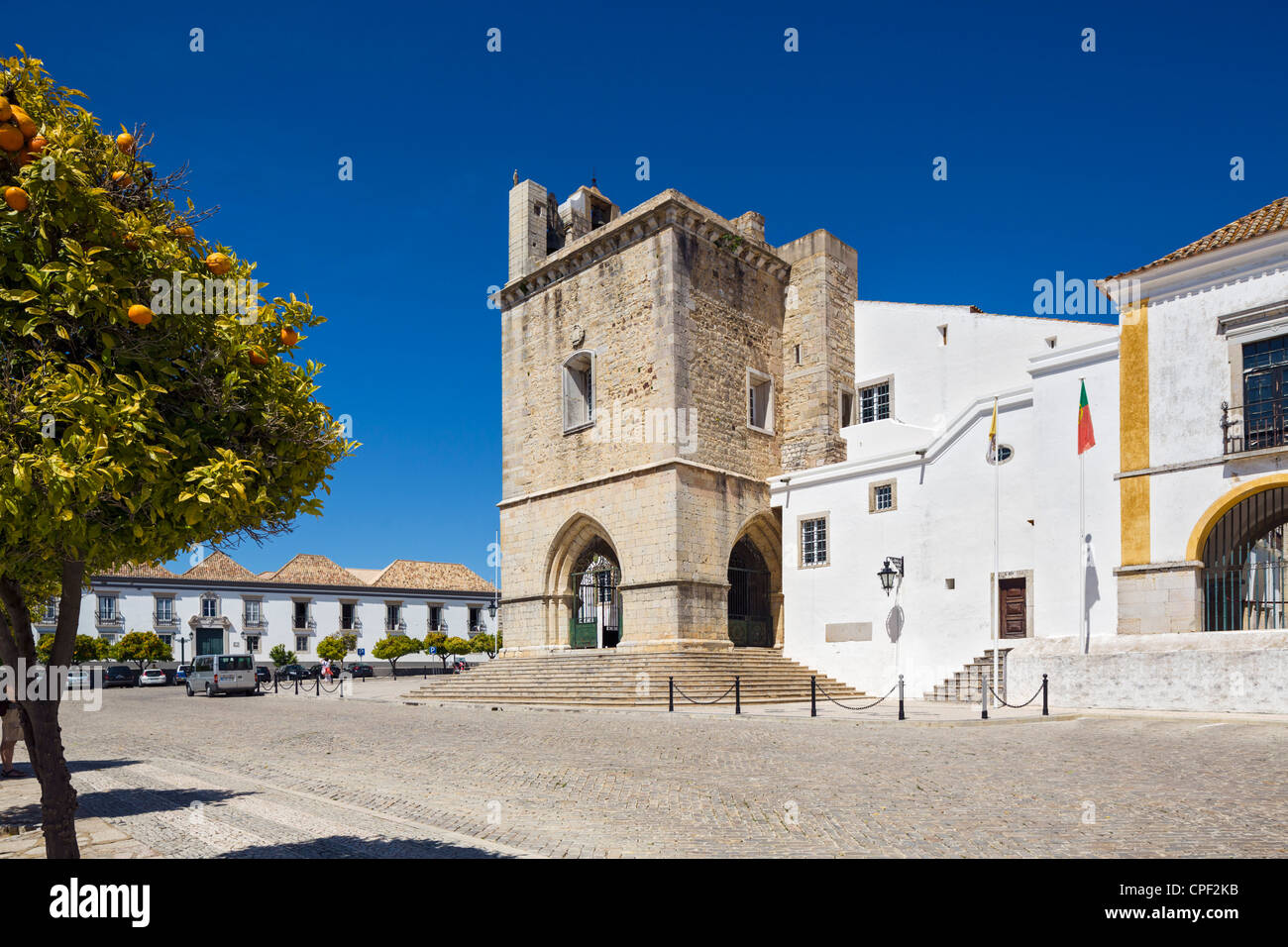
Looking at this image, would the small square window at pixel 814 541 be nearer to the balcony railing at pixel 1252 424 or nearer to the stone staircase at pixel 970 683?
the stone staircase at pixel 970 683

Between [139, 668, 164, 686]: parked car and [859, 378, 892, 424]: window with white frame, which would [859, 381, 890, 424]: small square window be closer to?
[859, 378, 892, 424]: window with white frame

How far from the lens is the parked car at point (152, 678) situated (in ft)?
145

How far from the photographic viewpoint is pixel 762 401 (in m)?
29.8

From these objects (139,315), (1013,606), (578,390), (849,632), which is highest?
(578,390)

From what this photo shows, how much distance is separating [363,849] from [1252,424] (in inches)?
706

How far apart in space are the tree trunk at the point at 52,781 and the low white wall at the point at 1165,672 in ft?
57.7

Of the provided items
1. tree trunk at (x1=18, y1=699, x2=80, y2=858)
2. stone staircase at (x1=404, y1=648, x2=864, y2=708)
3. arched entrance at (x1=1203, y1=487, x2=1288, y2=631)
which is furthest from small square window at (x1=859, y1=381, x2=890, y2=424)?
tree trunk at (x1=18, y1=699, x2=80, y2=858)

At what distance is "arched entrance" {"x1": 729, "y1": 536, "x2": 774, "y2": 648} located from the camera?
93.0 ft

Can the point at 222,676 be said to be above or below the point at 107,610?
below

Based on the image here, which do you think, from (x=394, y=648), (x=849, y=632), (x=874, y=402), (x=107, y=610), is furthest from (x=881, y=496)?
(x=107, y=610)

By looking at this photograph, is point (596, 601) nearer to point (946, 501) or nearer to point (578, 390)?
point (578, 390)

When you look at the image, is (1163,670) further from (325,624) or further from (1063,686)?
(325,624)

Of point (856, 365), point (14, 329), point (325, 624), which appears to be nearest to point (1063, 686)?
point (856, 365)

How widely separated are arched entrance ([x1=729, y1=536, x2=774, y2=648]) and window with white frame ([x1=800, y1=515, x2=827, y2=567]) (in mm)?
2081
